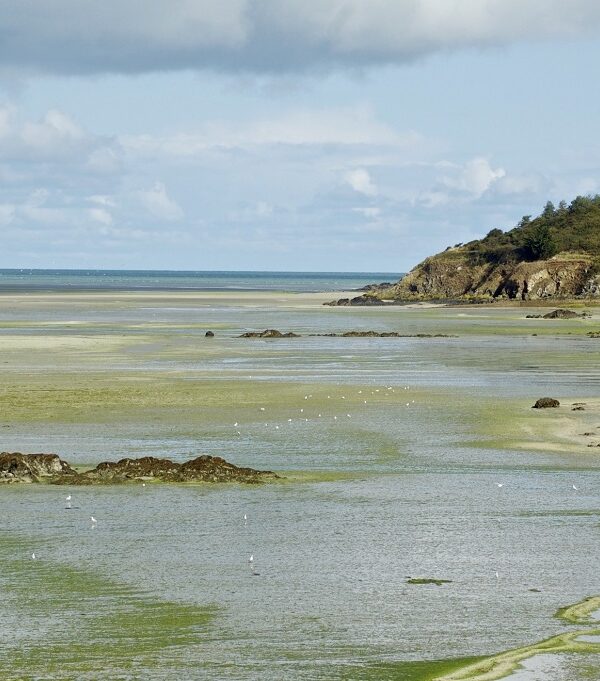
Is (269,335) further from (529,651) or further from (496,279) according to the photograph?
(496,279)

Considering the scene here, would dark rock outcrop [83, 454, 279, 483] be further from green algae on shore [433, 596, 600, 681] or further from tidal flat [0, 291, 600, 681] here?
green algae on shore [433, 596, 600, 681]

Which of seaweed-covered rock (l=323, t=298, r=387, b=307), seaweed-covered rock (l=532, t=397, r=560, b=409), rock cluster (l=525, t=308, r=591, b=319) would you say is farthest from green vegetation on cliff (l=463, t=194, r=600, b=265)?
seaweed-covered rock (l=532, t=397, r=560, b=409)

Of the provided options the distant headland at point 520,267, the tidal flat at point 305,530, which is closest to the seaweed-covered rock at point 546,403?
the tidal flat at point 305,530

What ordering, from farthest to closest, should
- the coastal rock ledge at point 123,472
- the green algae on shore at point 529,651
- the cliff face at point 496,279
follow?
1. the cliff face at point 496,279
2. the coastal rock ledge at point 123,472
3. the green algae on shore at point 529,651

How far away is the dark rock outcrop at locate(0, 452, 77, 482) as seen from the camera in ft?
89.6

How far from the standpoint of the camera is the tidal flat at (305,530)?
53.0ft

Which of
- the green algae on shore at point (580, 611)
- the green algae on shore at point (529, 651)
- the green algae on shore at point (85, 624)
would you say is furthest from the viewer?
the green algae on shore at point (580, 611)

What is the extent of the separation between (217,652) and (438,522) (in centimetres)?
831

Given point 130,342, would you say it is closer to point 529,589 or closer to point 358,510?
point 358,510

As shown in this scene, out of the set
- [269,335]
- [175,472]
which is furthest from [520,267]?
[175,472]

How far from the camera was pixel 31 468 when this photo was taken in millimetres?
27547

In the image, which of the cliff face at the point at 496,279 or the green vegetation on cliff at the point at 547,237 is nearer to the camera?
the cliff face at the point at 496,279

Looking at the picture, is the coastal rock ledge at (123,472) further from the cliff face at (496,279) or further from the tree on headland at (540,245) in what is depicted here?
the tree on headland at (540,245)

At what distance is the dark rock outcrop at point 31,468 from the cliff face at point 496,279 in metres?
110
